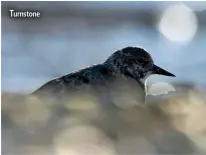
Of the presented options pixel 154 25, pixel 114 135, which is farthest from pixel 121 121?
pixel 154 25

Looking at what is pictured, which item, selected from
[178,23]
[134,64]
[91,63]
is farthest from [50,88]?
[178,23]

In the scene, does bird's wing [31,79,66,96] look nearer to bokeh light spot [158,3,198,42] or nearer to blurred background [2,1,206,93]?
blurred background [2,1,206,93]

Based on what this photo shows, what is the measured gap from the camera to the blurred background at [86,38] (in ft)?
5.88

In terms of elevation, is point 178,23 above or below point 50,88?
above

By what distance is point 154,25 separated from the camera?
72.0 inches

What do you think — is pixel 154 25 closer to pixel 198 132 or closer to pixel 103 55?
pixel 103 55

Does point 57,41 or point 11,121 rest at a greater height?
point 57,41

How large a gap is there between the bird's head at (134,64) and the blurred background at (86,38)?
0.03 metres

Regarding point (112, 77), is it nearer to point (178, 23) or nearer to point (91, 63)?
point (91, 63)

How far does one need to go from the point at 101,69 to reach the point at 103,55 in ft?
0.14

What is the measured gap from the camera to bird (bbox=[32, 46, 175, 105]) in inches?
69.6

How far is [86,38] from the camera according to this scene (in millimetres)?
1815

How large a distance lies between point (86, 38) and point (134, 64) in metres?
0.19

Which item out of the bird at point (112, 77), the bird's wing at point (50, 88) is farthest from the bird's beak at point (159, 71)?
the bird's wing at point (50, 88)
